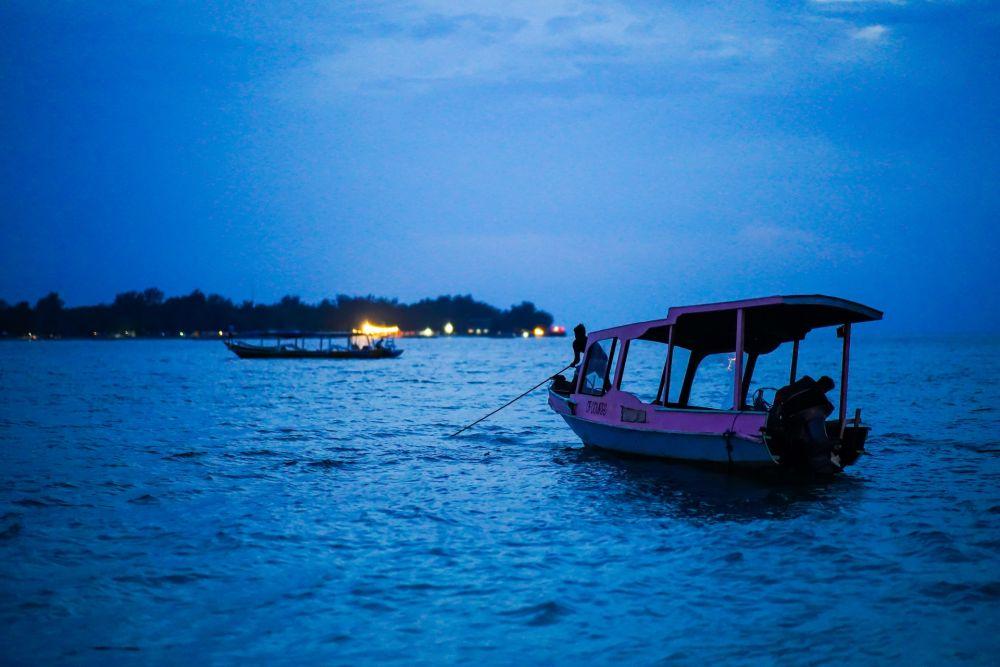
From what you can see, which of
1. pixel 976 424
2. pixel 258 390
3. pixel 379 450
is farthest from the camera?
pixel 258 390

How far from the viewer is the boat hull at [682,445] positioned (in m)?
12.6

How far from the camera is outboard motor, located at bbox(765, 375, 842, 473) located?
12008 mm

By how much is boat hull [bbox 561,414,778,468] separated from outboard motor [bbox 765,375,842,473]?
0.27 m

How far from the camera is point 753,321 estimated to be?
14.5 meters

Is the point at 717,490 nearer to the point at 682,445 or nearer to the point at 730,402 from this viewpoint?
the point at 682,445

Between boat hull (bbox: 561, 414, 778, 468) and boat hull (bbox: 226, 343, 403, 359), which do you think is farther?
boat hull (bbox: 226, 343, 403, 359)

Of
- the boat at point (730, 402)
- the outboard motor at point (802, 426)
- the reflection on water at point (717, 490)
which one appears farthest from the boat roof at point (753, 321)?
the reflection on water at point (717, 490)

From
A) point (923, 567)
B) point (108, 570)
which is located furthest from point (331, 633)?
point (923, 567)

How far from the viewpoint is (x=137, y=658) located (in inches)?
238

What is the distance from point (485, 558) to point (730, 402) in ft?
22.7

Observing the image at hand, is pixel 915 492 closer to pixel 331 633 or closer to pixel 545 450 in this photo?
pixel 545 450

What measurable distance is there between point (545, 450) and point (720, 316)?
20.0 feet

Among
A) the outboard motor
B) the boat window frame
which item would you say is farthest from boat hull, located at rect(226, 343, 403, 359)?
the outboard motor

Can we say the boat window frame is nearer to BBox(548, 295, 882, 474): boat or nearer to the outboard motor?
BBox(548, 295, 882, 474): boat
